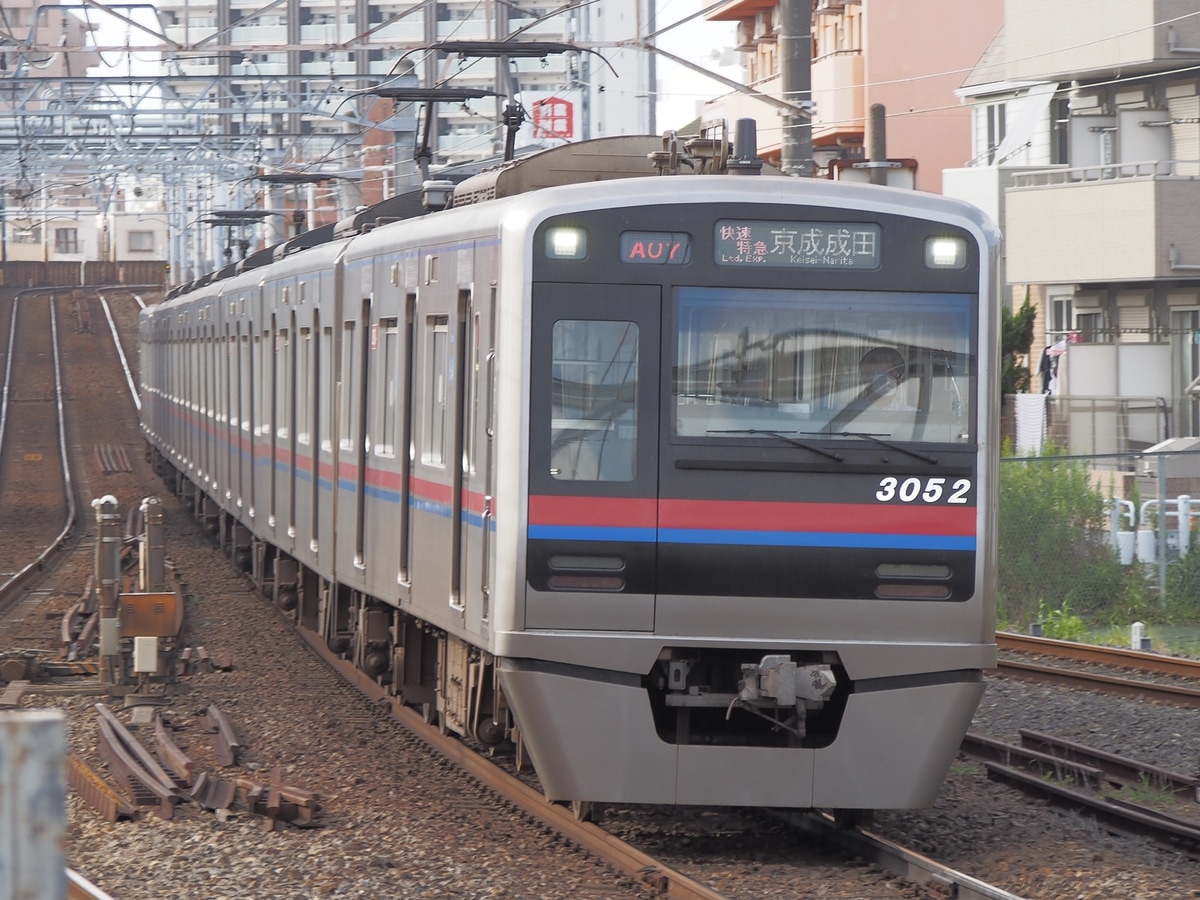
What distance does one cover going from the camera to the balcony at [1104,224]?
20.8 metres

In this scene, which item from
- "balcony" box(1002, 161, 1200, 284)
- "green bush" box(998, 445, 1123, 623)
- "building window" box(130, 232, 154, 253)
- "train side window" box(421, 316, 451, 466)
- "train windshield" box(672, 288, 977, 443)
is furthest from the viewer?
"building window" box(130, 232, 154, 253)

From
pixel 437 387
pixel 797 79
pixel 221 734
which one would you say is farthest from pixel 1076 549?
pixel 437 387

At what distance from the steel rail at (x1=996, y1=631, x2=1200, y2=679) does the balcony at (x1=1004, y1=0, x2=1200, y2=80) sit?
31.4 feet

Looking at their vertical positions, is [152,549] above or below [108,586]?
above

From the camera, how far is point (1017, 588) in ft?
53.6

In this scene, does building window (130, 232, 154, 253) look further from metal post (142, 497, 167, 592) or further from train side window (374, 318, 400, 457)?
train side window (374, 318, 400, 457)

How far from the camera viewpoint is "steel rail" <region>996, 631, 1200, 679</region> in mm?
12211

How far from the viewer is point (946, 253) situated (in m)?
6.74

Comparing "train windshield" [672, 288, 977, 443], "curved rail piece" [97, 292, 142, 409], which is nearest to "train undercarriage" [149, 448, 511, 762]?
"train windshield" [672, 288, 977, 443]

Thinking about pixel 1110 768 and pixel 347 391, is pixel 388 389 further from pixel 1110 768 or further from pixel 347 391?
pixel 1110 768

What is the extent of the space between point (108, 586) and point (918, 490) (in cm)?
632

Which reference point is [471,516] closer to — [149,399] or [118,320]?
[149,399]

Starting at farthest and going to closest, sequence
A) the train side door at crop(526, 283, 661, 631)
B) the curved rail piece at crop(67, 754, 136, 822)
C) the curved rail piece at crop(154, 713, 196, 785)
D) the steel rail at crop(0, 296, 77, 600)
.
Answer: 1. the steel rail at crop(0, 296, 77, 600)
2. the curved rail piece at crop(154, 713, 196, 785)
3. the curved rail piece at crop(67, 754, 136, 822)
4. the train side door at crop(526, 283, 661, 631)

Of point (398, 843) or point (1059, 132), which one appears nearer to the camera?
point (398, 843)
